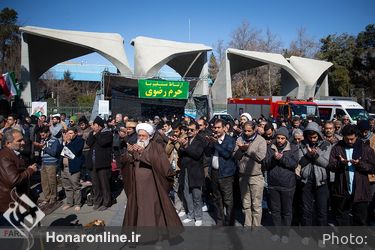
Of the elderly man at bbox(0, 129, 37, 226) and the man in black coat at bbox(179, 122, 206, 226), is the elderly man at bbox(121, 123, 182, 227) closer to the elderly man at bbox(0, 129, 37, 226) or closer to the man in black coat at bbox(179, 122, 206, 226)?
the elderly man at bbox(0, 129, 37, 226)

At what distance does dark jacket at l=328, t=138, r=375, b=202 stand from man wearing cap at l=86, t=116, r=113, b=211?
428 cm

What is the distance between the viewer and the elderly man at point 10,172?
3.74 m

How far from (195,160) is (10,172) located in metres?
3.11

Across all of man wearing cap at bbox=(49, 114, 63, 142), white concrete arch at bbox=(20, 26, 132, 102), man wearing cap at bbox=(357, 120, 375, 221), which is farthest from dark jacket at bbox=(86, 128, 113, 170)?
white concrete arch at bbox=(20, 26, 132, 102)

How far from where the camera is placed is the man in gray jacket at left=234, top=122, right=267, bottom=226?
17.1 ft

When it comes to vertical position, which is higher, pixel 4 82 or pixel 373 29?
pixel 373 29

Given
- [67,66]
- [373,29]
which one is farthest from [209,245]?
[67,66]

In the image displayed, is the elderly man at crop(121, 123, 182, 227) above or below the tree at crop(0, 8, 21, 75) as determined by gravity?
below

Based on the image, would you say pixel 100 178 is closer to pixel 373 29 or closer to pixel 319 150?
pixel 319 150

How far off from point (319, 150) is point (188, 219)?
108 inches

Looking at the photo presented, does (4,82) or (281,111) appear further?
(281,111)

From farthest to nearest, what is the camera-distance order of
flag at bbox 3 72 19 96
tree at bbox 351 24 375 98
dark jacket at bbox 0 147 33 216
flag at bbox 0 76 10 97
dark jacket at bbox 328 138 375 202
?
1. tree at bbox 351 24 375 98
2. flag at bbox 3 72 19 96
3. flag at bbox 0 76 10 97
4. dark jacket at bbox 328 138 375 202
5. dark jacket at bbox 0 147 33 216

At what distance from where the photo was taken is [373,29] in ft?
127

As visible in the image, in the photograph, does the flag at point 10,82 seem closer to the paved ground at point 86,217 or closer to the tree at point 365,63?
the paved ground at point 86,217
